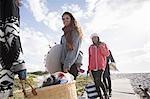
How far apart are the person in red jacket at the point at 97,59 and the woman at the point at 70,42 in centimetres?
325

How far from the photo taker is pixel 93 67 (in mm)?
9688

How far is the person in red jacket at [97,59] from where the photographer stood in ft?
31.7

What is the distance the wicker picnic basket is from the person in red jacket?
5.69 metres

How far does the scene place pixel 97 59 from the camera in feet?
32.2

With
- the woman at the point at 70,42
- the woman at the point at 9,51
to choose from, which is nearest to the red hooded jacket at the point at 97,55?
the woman at the point at 70,42

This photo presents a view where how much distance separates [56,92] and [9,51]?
0.65 meters

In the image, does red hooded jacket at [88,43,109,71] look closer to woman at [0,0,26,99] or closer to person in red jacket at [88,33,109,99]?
person in red jacket at [88,33,109,99]

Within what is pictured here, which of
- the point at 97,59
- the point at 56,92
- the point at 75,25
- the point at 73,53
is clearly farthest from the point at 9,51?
the point at 97,59

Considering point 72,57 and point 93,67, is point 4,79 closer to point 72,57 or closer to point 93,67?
point 72,57

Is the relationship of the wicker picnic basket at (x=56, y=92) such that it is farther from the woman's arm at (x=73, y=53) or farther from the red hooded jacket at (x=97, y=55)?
the red hooded jacket at (x=97, y=55)

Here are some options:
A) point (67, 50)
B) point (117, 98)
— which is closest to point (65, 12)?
point (67, 50)

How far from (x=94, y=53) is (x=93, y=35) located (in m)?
0.44

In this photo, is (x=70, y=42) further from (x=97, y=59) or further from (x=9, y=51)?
(x=97, y=59)

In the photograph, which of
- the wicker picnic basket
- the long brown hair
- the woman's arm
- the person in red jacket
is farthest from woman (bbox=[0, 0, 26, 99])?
the person in red jacket
